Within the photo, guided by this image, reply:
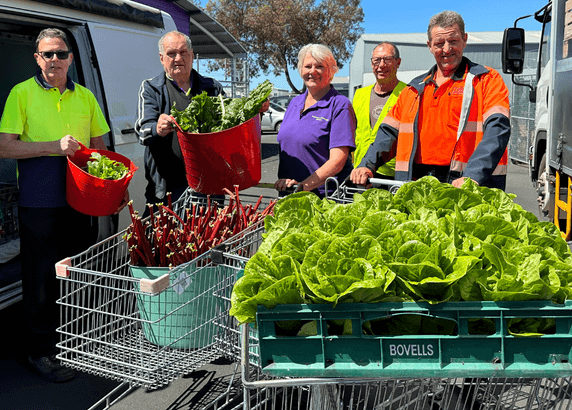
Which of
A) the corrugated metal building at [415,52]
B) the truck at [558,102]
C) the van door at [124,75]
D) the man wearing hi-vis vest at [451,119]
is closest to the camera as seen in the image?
the man wearing hi-vis vest at [451,119]

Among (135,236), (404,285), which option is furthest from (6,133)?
(404,285)

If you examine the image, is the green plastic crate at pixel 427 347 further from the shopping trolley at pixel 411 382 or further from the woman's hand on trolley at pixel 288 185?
the woman's hand on trolley at pixel 288 185

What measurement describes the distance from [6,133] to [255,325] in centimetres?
257

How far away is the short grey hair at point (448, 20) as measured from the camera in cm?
334

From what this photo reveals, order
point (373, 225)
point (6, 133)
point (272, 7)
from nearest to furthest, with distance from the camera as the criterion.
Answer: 1. point (373, 225)
2. point (6, 133)
3. point (272, 7)

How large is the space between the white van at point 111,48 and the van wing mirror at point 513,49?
3734 mm

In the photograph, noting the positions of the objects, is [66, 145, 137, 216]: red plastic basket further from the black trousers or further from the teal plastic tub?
the teal plastic tub

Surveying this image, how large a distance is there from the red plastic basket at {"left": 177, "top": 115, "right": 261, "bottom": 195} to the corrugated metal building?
22.7 m


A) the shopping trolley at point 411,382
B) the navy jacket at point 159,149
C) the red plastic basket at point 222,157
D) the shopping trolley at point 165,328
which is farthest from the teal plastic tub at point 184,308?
the navy jacket at point 159,149

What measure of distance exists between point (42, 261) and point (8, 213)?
4.46 feet

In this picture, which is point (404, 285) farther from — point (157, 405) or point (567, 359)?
point (157, 405)

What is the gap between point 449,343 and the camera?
1501mm

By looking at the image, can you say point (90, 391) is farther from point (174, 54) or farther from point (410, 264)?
point (410, 264)

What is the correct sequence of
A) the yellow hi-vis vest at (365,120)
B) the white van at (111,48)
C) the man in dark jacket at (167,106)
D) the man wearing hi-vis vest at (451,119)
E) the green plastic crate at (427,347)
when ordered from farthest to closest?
the yellow hi-vis vest at (365,120) < the white van at (111,48) < the man in dark jacket at (167,106) < the man wearing hi-vis vest at (451,119) < the green plastic crate at (427,347)
